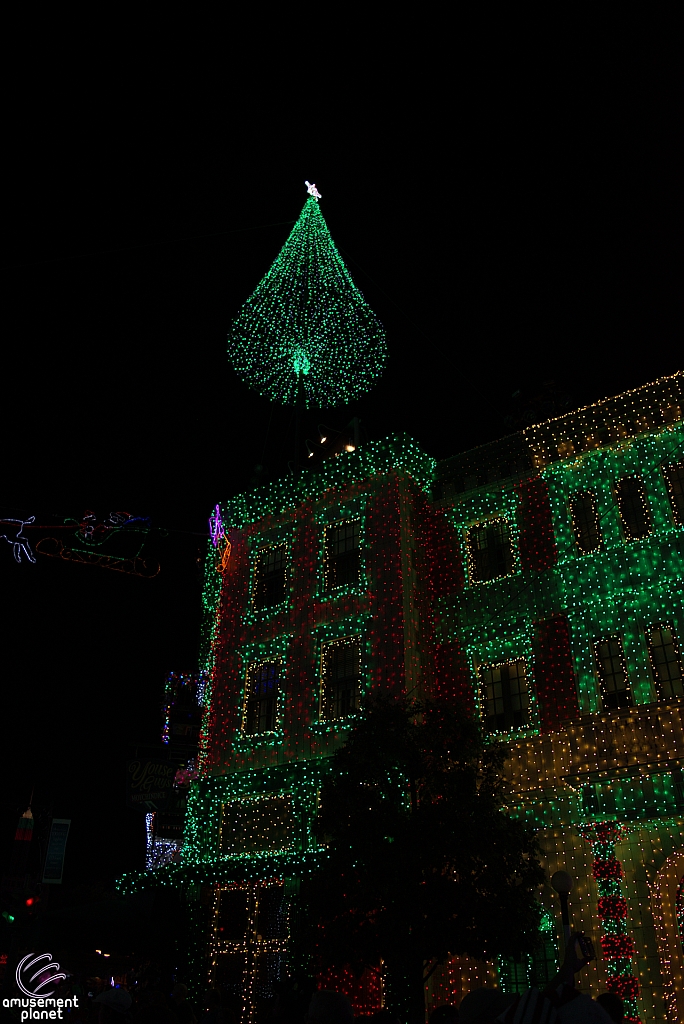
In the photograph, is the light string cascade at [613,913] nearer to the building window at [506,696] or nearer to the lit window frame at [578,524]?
the building window at [506,696]

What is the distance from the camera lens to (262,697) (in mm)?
26062

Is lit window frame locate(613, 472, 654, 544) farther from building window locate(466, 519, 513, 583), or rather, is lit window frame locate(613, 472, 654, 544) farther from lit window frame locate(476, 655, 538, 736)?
lit window frame locate(476, 655, 538, 736)

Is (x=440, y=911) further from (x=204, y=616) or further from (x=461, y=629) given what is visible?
(x=204, y=616)

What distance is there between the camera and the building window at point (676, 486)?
2088 cm

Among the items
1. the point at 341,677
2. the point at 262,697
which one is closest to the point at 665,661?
the point at 341,677

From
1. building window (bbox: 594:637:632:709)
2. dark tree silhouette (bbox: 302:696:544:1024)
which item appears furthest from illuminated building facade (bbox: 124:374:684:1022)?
dark tree silhouette (bbox: 302:696:544:1024)

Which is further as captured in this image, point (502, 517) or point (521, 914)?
point (502, 517)

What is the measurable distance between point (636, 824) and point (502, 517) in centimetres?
906

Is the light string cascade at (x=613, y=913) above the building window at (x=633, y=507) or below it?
below

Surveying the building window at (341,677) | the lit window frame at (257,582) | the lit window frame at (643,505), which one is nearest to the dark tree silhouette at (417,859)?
the building window at (341,677)

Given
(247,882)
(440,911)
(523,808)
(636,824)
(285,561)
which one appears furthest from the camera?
(285,561)

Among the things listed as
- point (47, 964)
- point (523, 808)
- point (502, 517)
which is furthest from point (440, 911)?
point (502, 517)

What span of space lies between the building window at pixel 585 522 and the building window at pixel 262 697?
9.94 m

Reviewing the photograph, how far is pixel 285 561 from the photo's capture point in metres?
27.8
